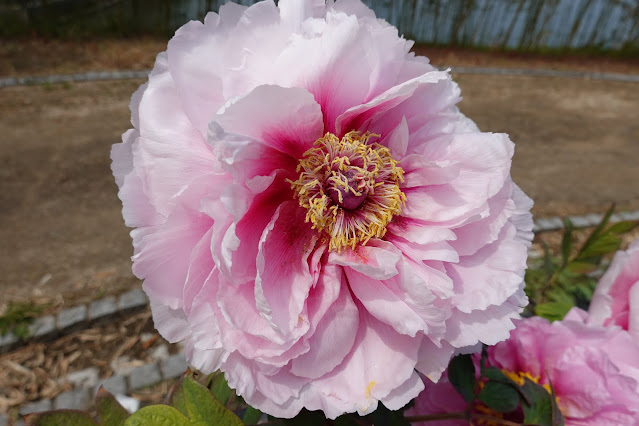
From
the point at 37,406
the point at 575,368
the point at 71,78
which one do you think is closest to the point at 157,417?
the point at 575,368

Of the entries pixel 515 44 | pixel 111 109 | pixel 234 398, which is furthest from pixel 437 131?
pixel 515 44

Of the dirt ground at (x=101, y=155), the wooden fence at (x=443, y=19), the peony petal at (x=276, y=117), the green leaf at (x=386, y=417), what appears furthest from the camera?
the wooden fence at (x=443, y=19)

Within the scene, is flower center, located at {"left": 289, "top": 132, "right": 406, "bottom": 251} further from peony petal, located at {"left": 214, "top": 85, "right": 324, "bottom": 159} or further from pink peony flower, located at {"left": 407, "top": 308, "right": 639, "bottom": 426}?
pink peony flower, located at {"left": 407, "top": 308, "right": 639, "bottom": 426}

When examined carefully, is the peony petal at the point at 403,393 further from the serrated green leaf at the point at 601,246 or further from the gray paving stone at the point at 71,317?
the gray paving stone at the point at 71,317

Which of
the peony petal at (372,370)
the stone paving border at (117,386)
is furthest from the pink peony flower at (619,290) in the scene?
the stone paving border at (117,386)

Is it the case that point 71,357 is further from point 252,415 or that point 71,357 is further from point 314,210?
point 314,210
